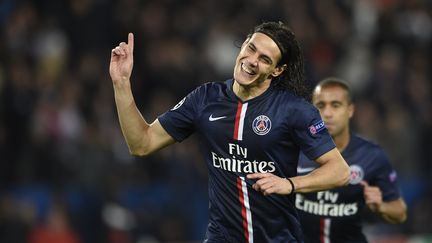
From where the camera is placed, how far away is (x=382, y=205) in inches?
277

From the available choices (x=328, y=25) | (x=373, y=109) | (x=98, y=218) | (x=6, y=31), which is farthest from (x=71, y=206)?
(x=328, y=25)

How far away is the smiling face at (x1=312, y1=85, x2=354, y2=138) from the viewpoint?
7113mm

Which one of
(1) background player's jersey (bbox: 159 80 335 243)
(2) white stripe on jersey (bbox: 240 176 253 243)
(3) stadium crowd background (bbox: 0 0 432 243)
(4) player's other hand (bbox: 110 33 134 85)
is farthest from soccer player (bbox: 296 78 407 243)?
(3) stadium crowd background (bbox: 0 0 432 243)

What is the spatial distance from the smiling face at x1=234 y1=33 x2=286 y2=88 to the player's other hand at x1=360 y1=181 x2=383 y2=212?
5.09ft

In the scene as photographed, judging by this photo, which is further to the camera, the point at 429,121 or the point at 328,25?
the point at 328,25

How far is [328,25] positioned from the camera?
14344 mm

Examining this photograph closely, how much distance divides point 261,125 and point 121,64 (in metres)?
0.90

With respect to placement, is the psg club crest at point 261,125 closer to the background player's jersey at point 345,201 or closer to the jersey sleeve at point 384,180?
the background player's jersey at point 345,201

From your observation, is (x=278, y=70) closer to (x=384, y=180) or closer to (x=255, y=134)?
(x=255, y=134)

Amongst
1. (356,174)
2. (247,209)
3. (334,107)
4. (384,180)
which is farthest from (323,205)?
(247,209)

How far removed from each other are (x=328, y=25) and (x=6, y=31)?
4739 millimetres

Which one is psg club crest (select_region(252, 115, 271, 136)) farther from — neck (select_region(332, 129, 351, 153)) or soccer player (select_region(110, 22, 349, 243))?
neck (select_region(332, 129, 351, 153))

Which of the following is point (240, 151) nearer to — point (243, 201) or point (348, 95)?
point (243, 201)

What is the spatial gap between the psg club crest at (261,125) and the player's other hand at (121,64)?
79 cm
